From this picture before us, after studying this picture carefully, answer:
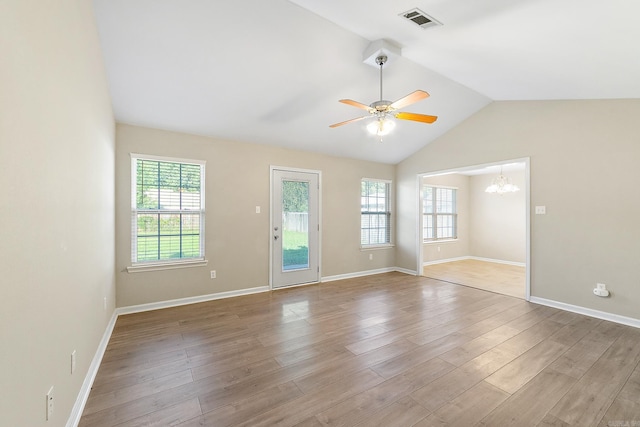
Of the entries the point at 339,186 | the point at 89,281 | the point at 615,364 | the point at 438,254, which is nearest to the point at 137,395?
the point at 89,281

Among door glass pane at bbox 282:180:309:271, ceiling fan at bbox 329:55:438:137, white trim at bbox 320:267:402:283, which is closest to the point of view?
ceiling fan at bbox 329:55:438:137

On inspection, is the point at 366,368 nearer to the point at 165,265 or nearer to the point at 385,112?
the point at 385,112

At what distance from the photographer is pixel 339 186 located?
18.4 ft

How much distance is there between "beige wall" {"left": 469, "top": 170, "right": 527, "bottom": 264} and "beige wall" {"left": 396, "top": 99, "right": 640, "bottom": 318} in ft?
11.1

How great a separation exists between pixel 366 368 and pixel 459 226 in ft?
22.3

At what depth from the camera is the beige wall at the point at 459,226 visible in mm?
7422

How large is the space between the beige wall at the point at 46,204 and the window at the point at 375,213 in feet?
15.4

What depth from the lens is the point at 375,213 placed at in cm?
623

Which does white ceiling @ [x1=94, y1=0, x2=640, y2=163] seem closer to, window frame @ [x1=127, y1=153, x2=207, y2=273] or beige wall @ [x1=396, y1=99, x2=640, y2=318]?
beige wall @ [x1=396, y1=99, x2=640, y2=318]

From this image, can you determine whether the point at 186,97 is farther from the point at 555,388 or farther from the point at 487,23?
the point at 555,388

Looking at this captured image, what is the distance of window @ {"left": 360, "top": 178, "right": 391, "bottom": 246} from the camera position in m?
6.03

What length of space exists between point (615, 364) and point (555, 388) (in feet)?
2.94

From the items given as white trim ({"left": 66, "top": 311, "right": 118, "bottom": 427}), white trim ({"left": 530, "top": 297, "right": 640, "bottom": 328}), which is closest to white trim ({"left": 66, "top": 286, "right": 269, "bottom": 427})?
white trim ({"left": 66, "top": 311, "right": 118, "bottom": 427})

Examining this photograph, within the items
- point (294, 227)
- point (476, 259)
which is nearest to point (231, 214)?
point (294, 227)
